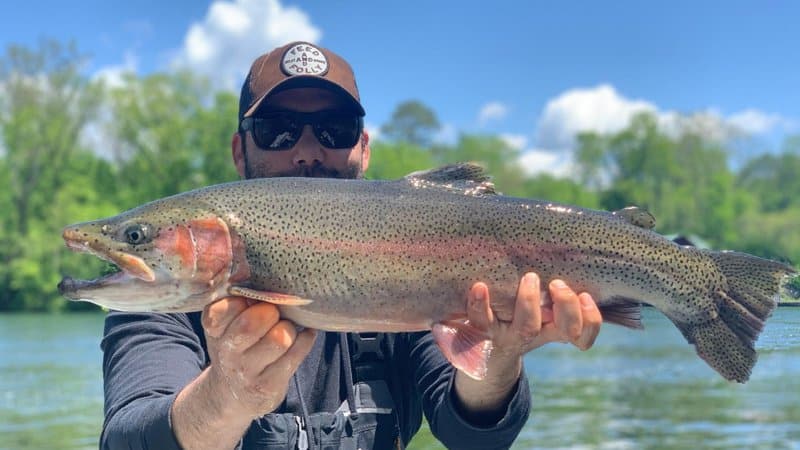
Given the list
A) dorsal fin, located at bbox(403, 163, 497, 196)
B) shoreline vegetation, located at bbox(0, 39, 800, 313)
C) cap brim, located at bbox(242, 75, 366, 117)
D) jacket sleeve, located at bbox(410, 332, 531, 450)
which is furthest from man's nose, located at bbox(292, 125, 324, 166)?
shoreline vegetation, located at bbox(0, 39, 800, 313)

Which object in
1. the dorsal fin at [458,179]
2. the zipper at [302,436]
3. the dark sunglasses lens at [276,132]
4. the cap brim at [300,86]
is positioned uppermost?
the cap brim at [300,86]

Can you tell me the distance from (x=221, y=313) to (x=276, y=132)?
5.73ft

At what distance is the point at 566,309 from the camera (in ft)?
10.1

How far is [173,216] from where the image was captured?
9.86 ft

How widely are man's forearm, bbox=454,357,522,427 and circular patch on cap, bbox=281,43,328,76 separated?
187cm

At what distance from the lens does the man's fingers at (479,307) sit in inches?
121

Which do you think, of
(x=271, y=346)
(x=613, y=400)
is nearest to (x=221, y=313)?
(x=271, y=346)

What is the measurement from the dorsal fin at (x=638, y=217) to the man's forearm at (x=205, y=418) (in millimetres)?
1796

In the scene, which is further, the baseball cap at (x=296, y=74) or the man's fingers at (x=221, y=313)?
the baseball cap at (x=296, y=74)

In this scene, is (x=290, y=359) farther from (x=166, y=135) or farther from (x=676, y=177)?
(x=676, y=177)

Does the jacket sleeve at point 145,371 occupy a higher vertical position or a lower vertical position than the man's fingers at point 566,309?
lower

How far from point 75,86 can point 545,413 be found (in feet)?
130

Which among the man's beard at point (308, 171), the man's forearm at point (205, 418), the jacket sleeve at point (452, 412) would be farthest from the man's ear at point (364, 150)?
the man's forearm at point (205, 418)

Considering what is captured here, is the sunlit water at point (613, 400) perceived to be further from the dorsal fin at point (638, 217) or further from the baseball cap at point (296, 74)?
the baseball cap at point (296, 74)
